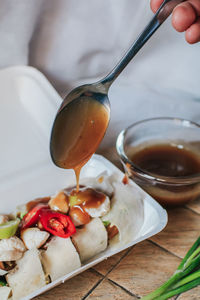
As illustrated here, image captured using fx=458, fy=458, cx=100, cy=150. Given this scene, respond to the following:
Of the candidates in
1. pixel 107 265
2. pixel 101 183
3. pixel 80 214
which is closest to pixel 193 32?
pixel 101 183

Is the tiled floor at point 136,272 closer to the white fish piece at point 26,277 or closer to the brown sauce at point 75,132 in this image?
the white fish piece at point 26,277

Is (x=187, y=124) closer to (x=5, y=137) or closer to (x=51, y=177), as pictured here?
(x=51, y=177)

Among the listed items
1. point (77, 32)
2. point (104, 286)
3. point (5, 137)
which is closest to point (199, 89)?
point (77, 32)

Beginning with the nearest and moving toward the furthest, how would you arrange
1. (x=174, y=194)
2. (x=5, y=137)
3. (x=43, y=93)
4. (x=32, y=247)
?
(x=32, y=247), (x=174, y=194), (x=5, y=137), (x=43, y=93)

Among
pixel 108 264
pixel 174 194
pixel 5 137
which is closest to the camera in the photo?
pixel 108 264

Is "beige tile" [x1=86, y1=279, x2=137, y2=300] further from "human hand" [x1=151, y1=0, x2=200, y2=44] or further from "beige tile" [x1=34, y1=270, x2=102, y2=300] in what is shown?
"human hand" [x1=151, y1=0, x2=200, y2=44]

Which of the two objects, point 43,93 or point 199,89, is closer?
point 43,93

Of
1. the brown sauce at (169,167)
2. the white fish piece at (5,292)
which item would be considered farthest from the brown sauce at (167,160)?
the white fish piece at (5,292)

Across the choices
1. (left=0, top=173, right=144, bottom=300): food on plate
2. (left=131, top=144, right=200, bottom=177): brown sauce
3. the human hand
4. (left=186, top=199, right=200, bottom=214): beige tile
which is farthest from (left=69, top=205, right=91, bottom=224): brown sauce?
the human hand
